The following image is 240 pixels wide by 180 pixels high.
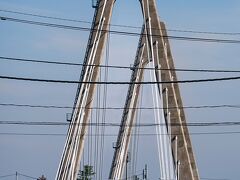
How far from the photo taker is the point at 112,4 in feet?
137

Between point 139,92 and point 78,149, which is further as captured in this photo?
point 139,92

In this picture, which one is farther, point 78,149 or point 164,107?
point 78,149

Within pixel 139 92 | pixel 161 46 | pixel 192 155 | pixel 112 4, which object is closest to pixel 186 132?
pixel 192 155

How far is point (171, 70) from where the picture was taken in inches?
1558

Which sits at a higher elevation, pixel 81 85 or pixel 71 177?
pixel 81 85

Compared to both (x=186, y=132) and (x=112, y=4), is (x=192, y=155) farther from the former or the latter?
(x=112, y=4)

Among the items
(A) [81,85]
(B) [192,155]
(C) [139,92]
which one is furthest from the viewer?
(C) [139,92]

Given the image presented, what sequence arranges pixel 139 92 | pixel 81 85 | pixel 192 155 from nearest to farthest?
1. pixel 192 155
2. pixel 81 85
3. pixel 139 92

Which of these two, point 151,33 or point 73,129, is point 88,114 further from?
point 151,33

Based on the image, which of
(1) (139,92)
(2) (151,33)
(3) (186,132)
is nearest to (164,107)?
(3) (186,132)

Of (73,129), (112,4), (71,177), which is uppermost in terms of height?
(112,4)

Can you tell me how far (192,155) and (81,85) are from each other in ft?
23.9

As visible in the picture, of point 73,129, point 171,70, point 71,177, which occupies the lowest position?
point 71,177

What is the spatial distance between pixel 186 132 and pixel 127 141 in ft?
65.4
